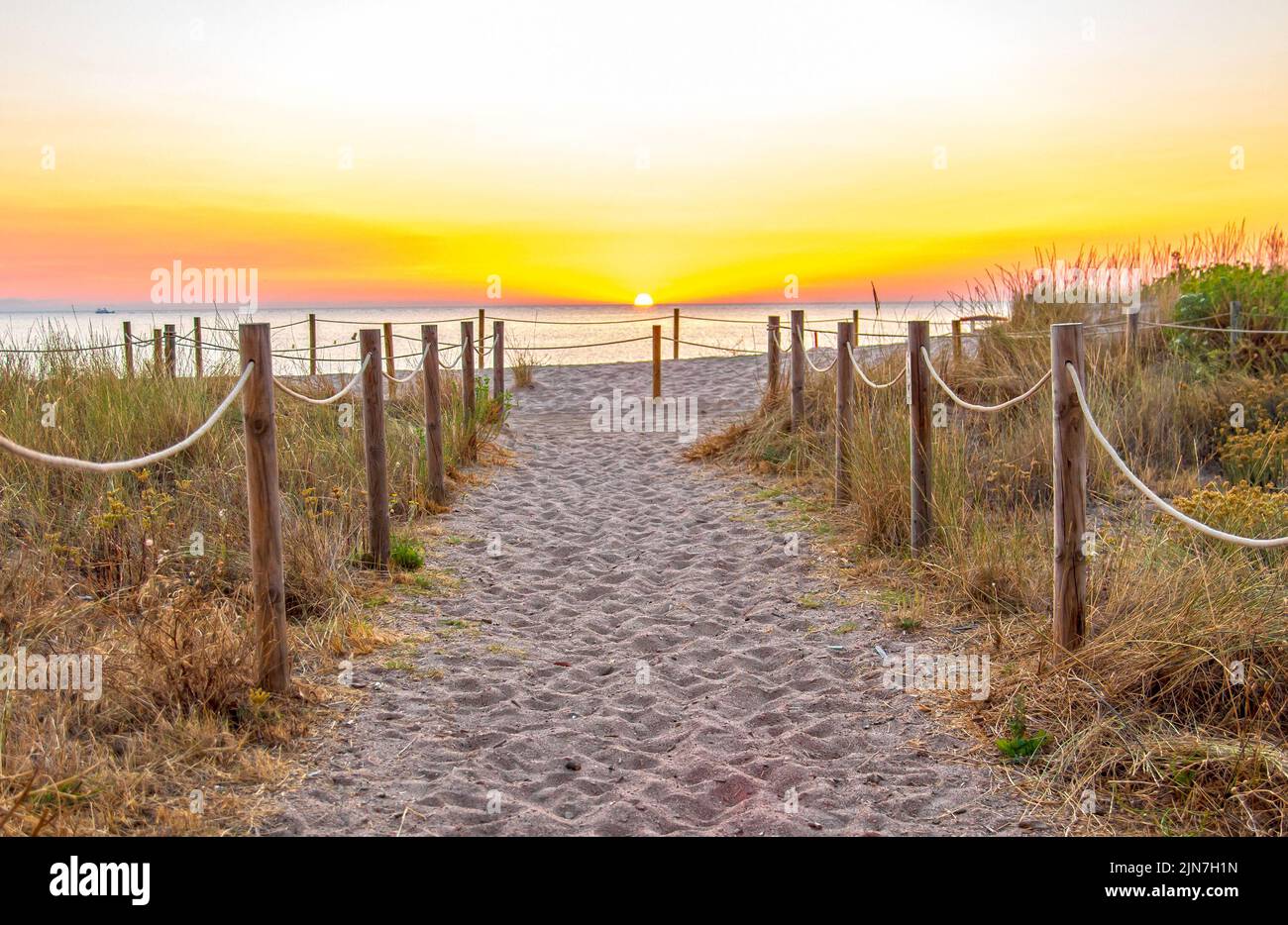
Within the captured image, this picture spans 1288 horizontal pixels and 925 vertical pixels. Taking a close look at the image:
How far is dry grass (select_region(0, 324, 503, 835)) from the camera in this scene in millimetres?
2938

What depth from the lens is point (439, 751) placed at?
11.5 ft

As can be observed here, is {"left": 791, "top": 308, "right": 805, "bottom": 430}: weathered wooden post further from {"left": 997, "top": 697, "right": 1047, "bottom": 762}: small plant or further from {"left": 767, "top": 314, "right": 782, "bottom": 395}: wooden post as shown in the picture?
{"left": 997, "top": 697, "right": 1047, "bottom": 762}: small plant

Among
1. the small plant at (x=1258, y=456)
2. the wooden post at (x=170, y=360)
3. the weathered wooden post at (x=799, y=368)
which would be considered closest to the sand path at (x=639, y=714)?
the weathered wooden post at (x=799, y=368)

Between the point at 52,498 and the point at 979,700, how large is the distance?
4.88m

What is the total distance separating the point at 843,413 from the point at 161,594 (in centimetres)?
471

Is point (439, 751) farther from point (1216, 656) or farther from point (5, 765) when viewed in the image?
point (1216, 656)

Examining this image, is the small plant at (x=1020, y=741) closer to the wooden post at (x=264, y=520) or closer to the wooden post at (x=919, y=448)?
the wooden post at (x=919, y=448)

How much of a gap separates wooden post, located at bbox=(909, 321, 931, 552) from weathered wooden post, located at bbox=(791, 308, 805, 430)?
2835mm

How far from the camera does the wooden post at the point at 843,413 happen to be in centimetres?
706

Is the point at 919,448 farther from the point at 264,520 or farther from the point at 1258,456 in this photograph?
the point at 264,520

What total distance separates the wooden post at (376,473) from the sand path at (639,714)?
54 centimetres

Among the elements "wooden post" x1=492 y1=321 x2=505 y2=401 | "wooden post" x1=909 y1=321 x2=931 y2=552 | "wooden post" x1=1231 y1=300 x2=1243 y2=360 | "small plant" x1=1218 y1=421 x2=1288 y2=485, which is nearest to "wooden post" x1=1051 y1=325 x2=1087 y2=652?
"wooden post" x1=909 y1=321 x2=931 y2=552

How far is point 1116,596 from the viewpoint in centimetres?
389
